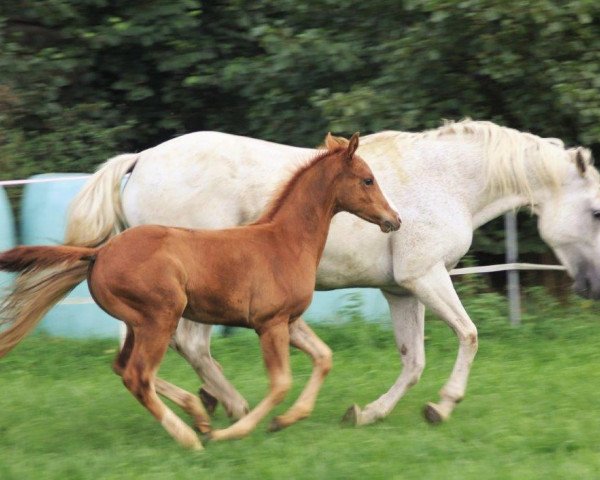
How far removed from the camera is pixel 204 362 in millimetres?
6309

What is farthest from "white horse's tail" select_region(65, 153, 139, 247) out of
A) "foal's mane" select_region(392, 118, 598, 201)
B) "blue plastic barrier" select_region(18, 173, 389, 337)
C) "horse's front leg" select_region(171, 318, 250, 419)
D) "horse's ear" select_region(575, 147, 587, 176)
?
"horse's ear" select_region(575, 147, 587, 176)

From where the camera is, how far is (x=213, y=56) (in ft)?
37.7

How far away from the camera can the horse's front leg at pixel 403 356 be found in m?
6.15

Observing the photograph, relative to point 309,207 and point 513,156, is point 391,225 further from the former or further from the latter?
point 513,156

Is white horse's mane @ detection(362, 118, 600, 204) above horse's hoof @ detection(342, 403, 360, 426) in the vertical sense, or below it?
above

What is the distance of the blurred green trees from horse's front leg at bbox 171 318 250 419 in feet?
12.1

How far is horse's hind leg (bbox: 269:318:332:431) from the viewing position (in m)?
5.62

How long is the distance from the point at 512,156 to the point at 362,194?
1243mm

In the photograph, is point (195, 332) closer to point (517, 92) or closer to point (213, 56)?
point (517, 92)

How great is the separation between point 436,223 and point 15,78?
6.24 metres

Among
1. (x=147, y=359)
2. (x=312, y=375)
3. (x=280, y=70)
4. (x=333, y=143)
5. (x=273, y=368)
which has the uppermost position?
(x=333, y=143)

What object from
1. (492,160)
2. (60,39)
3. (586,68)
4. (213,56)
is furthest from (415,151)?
(60,39)

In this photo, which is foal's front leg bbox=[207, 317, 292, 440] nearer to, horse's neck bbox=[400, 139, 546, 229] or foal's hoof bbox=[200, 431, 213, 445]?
foal's hoof bbox=[200, 431, 213, 445]

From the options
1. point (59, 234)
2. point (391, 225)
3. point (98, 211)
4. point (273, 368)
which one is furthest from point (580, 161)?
point (59, 234)
